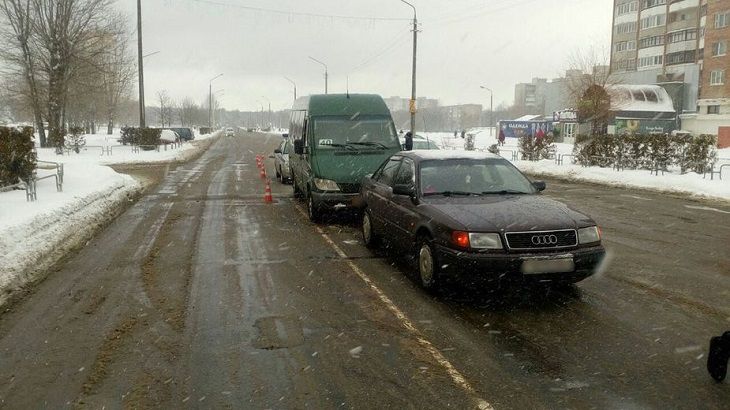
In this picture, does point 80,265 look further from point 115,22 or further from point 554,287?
point 115,22

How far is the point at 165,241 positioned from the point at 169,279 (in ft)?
8.47

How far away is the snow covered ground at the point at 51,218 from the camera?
23.9 ft

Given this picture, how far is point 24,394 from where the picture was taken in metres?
3.93

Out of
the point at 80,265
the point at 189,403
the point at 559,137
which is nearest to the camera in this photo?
the point at 189,403

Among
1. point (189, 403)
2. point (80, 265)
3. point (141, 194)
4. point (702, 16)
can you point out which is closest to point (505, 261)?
point (189, 403)

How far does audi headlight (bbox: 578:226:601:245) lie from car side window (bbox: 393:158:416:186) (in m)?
2.23

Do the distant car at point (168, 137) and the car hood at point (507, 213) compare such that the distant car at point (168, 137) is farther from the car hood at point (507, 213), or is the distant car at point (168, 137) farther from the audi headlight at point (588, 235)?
the audi headlight at point (588, 235)

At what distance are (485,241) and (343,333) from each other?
67.0 inches

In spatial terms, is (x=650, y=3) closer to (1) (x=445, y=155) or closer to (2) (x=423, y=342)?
(1) (x=445, y=155)

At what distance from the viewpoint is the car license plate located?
5.57m

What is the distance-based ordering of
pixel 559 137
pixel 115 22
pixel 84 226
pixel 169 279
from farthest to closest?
pixel 559 137
pixel 115 22
pixel 84 226
pixel 169 279

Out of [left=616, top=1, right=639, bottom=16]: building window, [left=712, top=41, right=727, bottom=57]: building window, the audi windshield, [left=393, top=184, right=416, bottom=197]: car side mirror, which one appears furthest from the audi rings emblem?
[left=616, top=1, right=639, bottom=16]: building window

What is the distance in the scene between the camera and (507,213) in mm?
6055

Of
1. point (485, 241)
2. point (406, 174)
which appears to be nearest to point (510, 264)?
point (485, 241)
